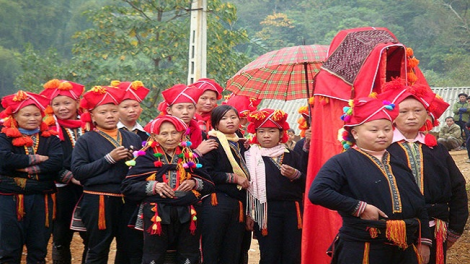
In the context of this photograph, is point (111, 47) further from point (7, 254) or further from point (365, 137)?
point (365, 137)

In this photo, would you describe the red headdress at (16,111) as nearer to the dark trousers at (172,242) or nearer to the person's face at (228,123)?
the dark trousers at (172,242)

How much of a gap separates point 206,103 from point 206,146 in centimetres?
103

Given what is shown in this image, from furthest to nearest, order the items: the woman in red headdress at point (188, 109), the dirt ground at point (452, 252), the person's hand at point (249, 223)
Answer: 1. the dirt ground at point (452, 252)
2. the person's hand at point (249, 223)
3. the woman in red headdress at point (188, 109)

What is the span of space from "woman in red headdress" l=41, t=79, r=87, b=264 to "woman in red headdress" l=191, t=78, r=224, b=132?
129 centimetres

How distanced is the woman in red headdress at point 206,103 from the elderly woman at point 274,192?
744mm

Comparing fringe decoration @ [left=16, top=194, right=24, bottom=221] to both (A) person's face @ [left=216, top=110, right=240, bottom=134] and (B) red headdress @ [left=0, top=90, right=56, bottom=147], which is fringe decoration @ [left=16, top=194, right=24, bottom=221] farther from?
(A) person's face @ [left=216, top=110, right=240, bottom=134]

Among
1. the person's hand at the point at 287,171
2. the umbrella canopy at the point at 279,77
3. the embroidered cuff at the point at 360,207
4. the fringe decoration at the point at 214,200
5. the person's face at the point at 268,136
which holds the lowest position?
the fringe decoration at the point at 214,200

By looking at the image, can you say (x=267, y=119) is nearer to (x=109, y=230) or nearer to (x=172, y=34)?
(x=109, y=230)

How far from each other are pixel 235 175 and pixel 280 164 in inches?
18.9

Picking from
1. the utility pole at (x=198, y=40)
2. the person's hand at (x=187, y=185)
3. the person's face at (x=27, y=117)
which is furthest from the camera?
the utility pole at (x=198, y=40)

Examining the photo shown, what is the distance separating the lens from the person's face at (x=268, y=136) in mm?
6684

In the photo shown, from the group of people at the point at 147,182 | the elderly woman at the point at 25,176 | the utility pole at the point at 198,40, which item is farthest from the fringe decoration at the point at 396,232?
the utility pole at the point at 198,40

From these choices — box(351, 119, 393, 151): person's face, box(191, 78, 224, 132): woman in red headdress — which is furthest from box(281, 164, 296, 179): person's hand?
box(351, 119, 393, 151): person's face

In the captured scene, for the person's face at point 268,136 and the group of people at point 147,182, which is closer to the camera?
the group of people at point 147,182
